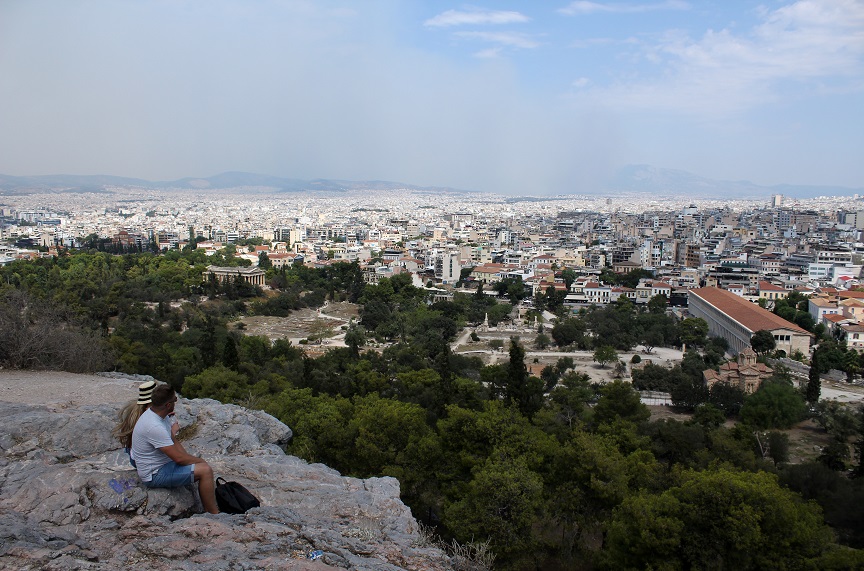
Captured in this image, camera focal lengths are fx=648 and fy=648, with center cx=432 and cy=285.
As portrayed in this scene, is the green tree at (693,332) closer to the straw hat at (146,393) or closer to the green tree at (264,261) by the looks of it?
the straw hat at (146,393)

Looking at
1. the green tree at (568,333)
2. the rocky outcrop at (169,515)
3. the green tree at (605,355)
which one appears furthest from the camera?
the green tree at (568,333)

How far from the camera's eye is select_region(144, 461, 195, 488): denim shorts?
3.01 metres

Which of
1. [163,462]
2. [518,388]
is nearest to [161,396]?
[163,462]

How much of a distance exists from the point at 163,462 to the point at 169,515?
24 centimetres

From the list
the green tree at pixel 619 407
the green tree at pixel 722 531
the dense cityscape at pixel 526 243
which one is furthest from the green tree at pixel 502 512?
the dense cityscape at pixel 526 243

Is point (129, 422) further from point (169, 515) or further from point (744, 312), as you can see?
point (744, 312)

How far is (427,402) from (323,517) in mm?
8373

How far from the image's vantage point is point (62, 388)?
6.11 m

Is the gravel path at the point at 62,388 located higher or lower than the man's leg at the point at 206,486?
lower

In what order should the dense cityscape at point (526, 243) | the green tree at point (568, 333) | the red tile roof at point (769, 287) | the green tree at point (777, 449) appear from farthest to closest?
the dense cityscape at point (526, 243)
the red tile roof at point (769, 287)
the green tree at point (568, 333)
the green tree at point (777, 449)

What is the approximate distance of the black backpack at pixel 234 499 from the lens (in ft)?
10.1

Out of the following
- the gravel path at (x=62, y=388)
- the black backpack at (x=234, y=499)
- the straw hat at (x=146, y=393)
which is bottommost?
the gravel path at (x=62, y=388)

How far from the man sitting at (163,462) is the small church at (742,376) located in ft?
47.9

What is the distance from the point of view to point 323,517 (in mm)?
3230
